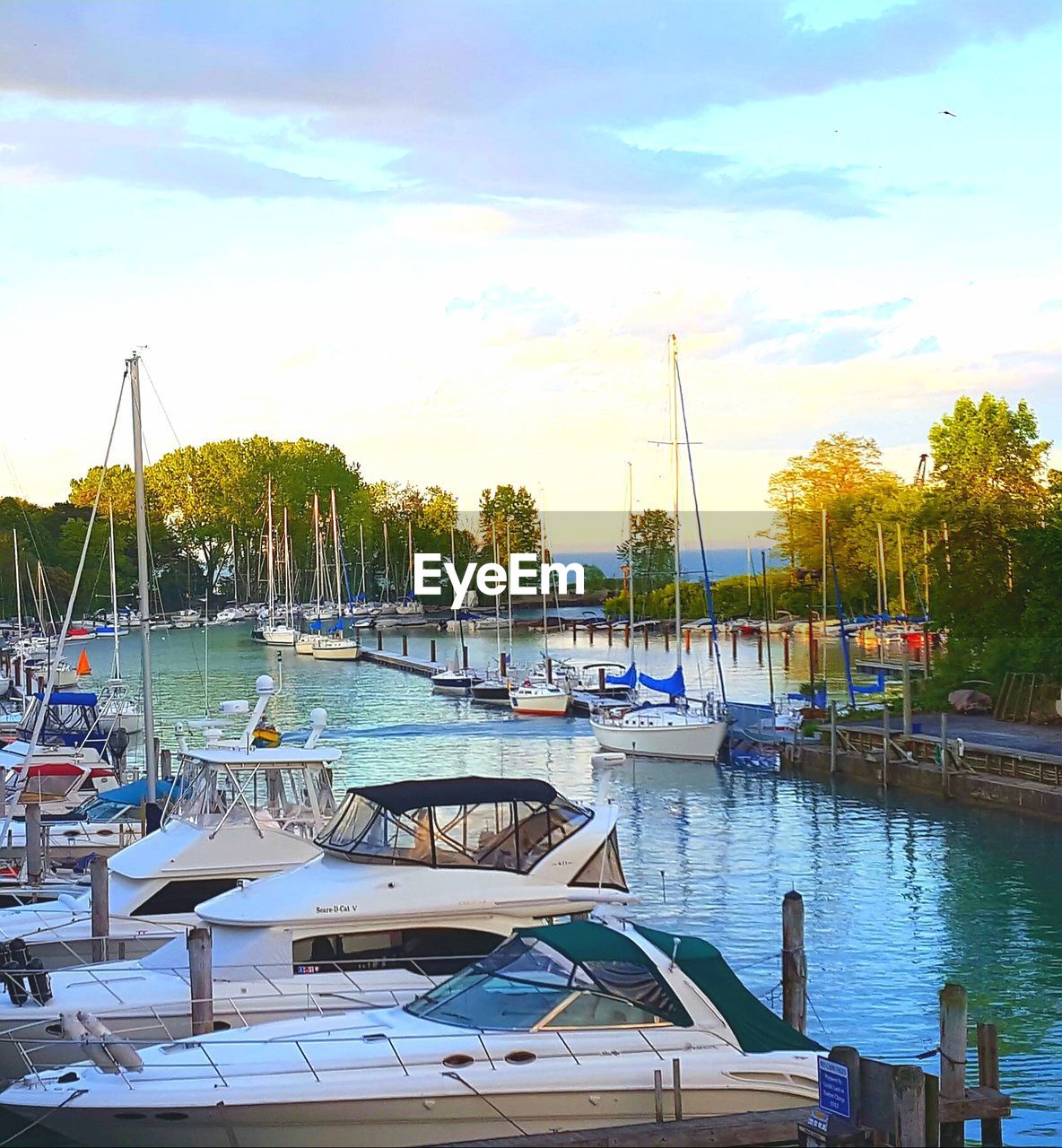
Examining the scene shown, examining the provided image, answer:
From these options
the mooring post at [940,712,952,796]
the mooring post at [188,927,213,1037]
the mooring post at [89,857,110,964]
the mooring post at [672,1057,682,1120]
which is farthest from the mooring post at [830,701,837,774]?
the mooring post at [672,1057,682,1120]

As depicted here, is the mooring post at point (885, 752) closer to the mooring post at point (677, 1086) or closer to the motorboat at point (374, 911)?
the motorboat at point (374, 911)

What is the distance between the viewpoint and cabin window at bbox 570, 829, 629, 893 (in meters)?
16.1

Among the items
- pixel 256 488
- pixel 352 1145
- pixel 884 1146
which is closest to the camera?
pixel 884 1146

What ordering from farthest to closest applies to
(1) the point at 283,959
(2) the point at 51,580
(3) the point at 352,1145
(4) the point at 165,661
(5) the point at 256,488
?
(5) the point at 256,488
(2) the point at 51,580
(4) the point at 165,661
(1) the point at 283,959
(3) the point at 352,1145

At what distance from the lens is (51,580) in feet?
387

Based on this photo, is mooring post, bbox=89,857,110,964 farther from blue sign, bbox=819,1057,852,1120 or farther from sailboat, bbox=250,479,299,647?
sailboat, bbox=250,479,299,647

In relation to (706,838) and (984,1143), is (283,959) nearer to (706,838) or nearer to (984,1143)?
(984,1143)

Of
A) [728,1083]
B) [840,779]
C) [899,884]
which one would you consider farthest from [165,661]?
[728,1083]

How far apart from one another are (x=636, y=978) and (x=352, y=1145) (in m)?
2.51

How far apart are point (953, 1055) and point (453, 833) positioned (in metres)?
5.95

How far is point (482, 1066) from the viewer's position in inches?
452

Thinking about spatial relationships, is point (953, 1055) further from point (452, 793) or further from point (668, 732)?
point (668, 732)

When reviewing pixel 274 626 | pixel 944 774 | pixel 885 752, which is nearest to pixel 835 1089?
pixel 944 774

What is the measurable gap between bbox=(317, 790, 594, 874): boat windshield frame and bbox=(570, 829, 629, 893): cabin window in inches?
13.5
